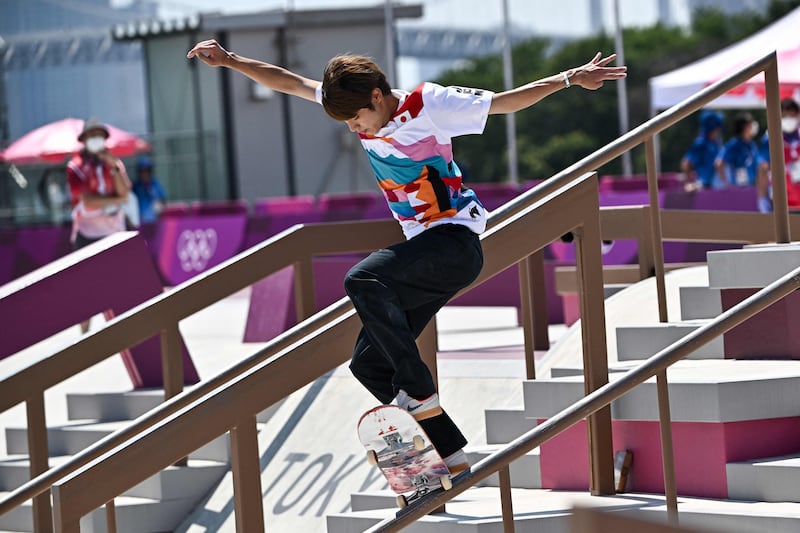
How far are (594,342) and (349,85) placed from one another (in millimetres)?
1349

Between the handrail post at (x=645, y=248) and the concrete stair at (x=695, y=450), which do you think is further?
the handrail post at (x=645, y=248)

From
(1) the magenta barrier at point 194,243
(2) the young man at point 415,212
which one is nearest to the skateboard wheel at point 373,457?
(2) the young man at point 415,212

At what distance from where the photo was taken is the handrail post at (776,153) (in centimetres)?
609

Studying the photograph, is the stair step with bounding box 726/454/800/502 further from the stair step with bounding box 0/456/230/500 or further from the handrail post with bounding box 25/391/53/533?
the handrail post with bounding box 25/391/53/533

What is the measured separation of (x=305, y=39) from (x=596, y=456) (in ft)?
82.9

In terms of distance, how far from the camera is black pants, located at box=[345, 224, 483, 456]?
15.6ft

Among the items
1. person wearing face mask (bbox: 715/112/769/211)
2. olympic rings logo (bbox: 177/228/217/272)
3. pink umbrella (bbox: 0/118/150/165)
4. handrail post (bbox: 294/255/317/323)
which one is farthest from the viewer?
pink umbrella (bbox: 0/118/150/165)

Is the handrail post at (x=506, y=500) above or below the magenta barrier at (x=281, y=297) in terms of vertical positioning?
below

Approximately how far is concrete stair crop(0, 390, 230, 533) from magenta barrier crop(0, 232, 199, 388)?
0.96 ft

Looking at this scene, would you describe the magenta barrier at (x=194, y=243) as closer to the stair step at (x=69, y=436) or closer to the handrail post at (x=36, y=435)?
the stair step at (x=69, y=436)

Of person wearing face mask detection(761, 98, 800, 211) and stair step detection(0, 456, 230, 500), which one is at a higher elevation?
person wearing face mask detection(761, 98, 800, 211)

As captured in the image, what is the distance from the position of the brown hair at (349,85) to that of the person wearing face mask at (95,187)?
7012 mm

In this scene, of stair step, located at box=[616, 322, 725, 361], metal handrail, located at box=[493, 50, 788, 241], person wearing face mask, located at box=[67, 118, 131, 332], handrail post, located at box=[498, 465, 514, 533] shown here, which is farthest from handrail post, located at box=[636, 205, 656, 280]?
person wearing face mask, located at box=[67, 118, 131, 332]

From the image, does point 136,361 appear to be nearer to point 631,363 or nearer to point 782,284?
point 631,363
